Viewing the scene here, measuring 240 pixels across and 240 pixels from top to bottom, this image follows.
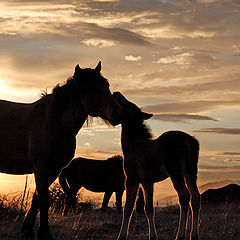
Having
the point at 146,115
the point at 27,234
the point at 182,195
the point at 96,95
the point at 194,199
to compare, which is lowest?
the point at 27,234

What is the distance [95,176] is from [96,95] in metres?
10.1

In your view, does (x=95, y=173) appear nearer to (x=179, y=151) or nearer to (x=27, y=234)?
(x=179, y=151)

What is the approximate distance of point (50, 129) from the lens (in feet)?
22.6

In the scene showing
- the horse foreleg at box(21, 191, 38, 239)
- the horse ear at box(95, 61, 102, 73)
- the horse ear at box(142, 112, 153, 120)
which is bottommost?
the horse foreleg at box(21, 191, 38, 239)

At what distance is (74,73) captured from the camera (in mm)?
6664

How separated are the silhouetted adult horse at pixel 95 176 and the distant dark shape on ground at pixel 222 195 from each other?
12.9 feet

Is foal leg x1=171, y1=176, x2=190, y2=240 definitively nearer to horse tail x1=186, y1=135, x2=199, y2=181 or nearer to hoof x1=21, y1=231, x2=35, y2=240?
horse tail x1=186, y1=135, x2=199, y2=181

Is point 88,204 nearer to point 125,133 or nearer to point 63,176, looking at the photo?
point 63,176

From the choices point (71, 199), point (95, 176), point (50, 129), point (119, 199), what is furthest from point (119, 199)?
point (50, 129)

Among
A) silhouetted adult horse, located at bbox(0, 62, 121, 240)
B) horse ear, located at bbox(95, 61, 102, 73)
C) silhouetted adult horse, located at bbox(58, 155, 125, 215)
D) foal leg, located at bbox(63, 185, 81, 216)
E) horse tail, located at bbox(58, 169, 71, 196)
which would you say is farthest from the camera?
silhouetted adult horse, located at bbox(58, 155, 125, 215)

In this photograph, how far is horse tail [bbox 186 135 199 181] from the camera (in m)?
8.23

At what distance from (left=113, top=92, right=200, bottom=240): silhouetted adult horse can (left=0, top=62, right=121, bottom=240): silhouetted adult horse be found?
4.86 ft

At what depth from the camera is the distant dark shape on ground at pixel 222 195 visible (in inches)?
679

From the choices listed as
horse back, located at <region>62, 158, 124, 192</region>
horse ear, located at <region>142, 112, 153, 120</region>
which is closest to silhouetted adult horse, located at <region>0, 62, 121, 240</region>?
horse ear, located at <region>142, 112, 153, 120</region>
